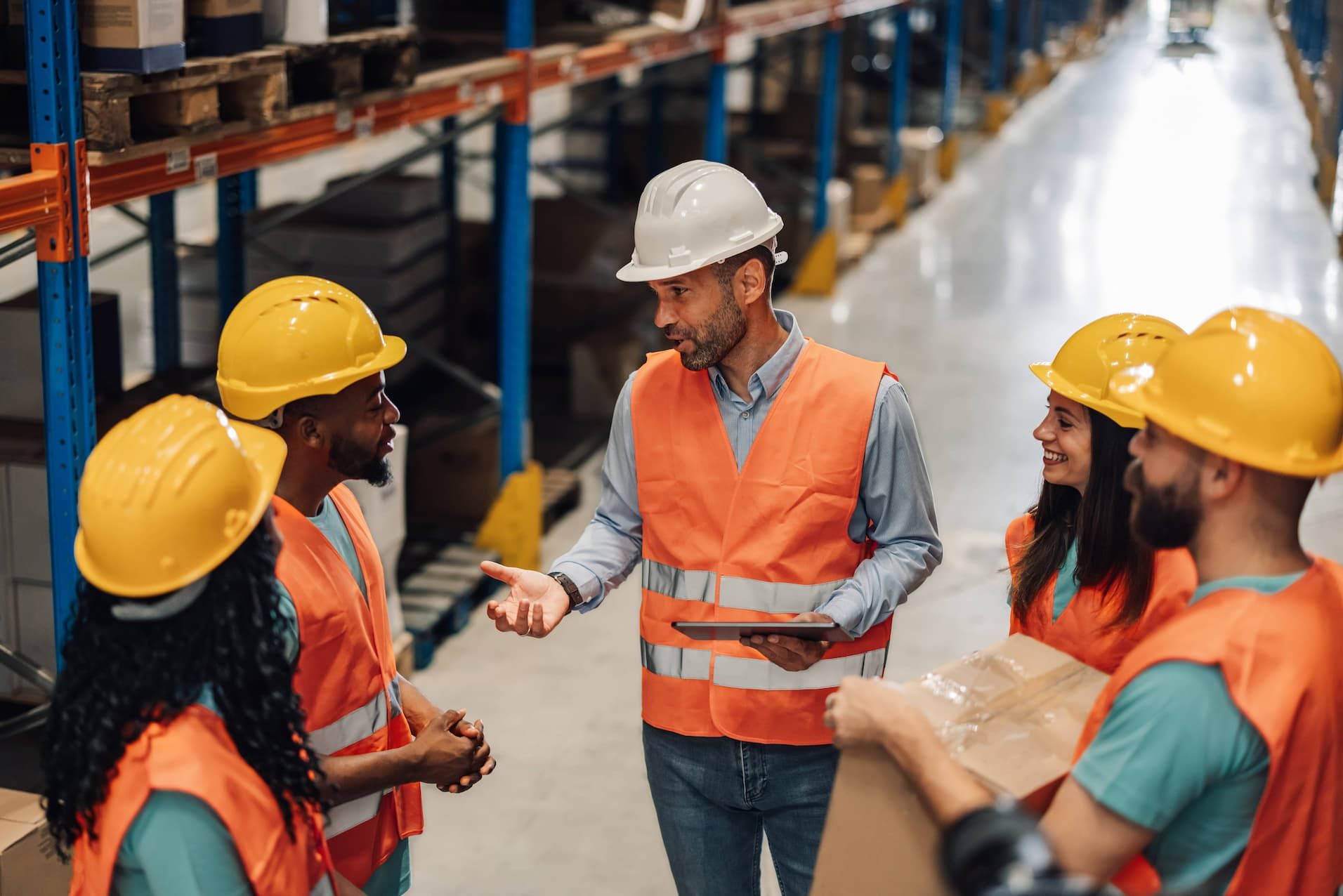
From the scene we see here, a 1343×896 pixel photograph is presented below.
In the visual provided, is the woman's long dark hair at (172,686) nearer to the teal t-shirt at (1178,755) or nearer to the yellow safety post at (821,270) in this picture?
the teal t-shirt at (1178,755)

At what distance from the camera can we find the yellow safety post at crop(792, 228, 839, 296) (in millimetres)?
12781

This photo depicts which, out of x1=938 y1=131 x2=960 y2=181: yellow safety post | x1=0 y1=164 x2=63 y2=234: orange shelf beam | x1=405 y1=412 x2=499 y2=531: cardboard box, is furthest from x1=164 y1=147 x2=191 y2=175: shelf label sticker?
x1=938 y1=131 x2=960 y2=181: yellow safety post

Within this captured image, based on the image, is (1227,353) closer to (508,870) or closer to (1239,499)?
(1239,499)

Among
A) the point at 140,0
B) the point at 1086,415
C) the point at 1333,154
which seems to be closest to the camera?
the point at 1086,415

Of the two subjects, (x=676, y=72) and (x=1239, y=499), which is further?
(x=676, y=72)

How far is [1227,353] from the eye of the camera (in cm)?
205

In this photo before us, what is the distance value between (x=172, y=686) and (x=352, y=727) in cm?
70

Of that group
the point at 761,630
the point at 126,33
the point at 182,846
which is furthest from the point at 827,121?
the point at 182,846

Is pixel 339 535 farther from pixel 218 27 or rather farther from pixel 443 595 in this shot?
pixel 443 595

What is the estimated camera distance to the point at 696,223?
2.96m

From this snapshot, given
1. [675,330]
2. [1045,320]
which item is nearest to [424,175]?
[675,330]

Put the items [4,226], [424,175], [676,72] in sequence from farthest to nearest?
[676,72] → [424,175] → [4,226]

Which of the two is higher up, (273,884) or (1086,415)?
(1086,415)

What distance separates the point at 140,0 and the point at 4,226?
0.70 metres
